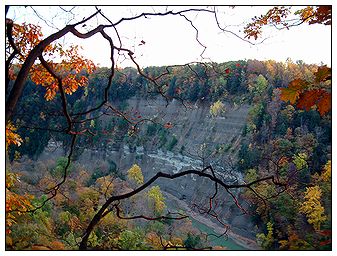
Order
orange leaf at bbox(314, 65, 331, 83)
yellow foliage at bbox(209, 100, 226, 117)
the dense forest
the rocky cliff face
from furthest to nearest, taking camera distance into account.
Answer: yellow foliage at bbox(209, 100, 226, 117) → the rocky cliff face → the dense forest → orange leaf at bbox(314, 65, 331, 83)

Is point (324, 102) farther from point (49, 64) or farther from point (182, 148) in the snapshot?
point (182, 148)

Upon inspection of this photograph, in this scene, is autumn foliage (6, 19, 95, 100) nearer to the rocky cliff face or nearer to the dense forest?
the dense forest

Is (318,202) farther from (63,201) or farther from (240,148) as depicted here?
(240,148)

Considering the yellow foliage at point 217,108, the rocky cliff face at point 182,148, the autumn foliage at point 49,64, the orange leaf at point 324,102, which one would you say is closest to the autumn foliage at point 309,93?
the orange leaf at point 324,102

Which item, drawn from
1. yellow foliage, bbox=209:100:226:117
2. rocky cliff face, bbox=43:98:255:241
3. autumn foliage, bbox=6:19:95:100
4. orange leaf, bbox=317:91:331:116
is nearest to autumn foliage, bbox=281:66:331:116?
orange leaf, bbox=317:91:331:116

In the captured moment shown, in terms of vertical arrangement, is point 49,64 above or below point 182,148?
above

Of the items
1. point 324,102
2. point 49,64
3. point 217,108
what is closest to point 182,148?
point 217,108

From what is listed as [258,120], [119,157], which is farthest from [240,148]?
[119,157]

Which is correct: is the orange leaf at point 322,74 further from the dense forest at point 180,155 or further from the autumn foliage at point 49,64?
the autumn foliage at point 49,64
